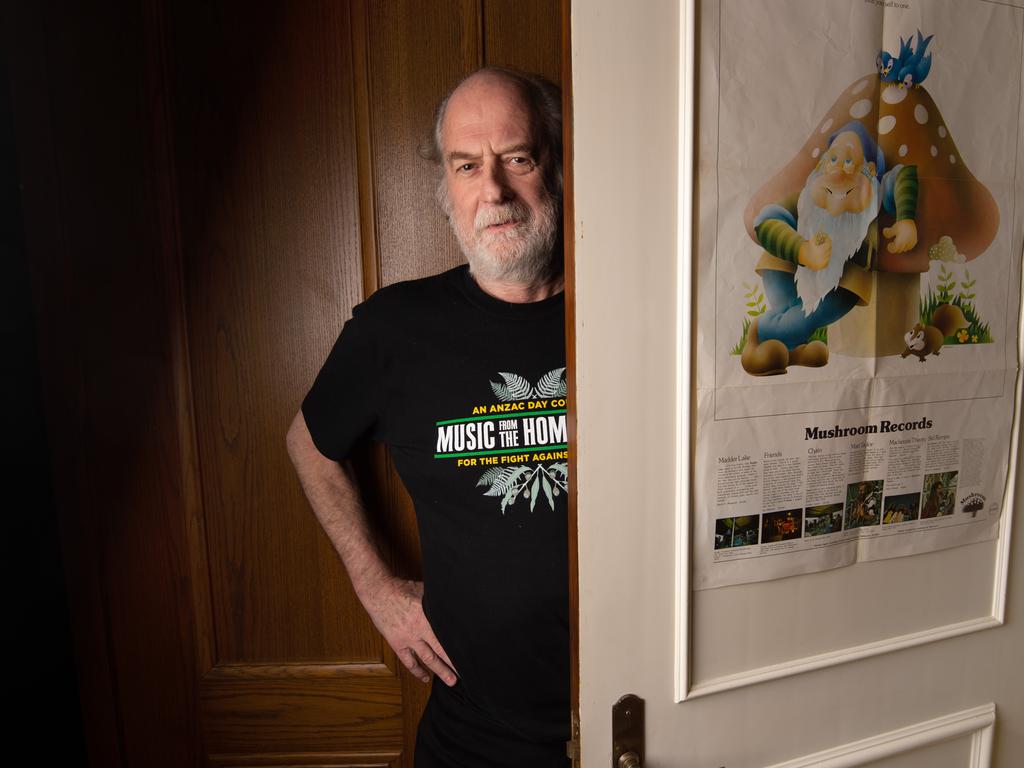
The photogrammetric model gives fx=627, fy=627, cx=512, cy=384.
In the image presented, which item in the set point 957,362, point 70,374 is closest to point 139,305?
point 70,374

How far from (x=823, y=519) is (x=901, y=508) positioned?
0.14 meters

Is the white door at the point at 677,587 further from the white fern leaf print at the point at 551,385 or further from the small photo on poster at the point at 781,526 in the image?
the white fern leaf print at the point at 551,385

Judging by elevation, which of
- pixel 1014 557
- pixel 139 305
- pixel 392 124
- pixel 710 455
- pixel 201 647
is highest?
pixel 392 124

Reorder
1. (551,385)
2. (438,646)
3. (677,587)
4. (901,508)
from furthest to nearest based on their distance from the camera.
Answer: (438,646) → (551,385) → (901,508) → (677,587)

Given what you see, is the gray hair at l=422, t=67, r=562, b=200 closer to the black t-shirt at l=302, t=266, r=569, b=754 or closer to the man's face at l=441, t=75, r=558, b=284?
the man's face at l=441, t=75, r=558, b=284

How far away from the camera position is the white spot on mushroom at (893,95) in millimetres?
799

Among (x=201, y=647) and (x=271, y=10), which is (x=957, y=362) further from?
(x=201, y=647)

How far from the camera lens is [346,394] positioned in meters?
1.15

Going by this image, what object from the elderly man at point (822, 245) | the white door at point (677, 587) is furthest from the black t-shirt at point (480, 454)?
the elderly man at point (822, 245)

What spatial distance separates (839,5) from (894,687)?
3.09 feet

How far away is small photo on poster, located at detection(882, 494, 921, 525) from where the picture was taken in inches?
34.8

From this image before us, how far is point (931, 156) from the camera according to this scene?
0.83 metres

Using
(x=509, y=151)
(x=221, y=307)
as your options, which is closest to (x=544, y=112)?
(x=509, y=151)

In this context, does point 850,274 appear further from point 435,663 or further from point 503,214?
point 435,663
